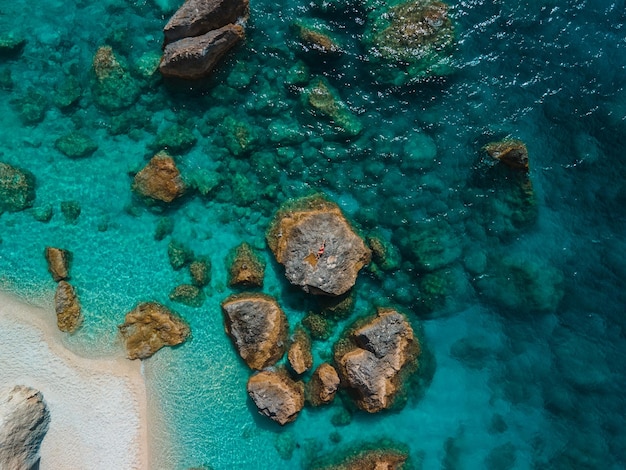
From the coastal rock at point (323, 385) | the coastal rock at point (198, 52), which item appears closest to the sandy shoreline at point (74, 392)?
the coastal rock at point (323, 385)

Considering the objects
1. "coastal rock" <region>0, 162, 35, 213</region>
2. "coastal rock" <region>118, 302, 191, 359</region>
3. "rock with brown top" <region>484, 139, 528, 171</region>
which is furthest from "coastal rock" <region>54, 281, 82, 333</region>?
"rock with brown top" <region>484, 139, 528, 171</region>

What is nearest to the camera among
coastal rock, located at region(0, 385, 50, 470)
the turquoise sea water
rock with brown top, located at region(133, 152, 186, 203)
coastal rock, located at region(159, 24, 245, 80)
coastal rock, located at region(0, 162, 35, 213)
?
coastal rock, located at region(0, 385, 50, 470)

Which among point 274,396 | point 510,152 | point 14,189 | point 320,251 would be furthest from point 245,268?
point 510,152

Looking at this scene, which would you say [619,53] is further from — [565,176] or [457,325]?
[457,325]

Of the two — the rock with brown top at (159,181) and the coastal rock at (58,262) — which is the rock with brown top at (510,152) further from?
the coastal rock at (58,262)

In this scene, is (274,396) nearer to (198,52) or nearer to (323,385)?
(323,385)

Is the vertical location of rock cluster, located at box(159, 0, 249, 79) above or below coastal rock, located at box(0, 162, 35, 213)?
above

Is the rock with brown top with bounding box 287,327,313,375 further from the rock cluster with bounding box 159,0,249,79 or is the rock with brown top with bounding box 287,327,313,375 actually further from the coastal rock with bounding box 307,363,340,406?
the rock cluster with bounding box 159,0,249,79

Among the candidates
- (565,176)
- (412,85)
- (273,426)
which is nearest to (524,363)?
(565,176)
